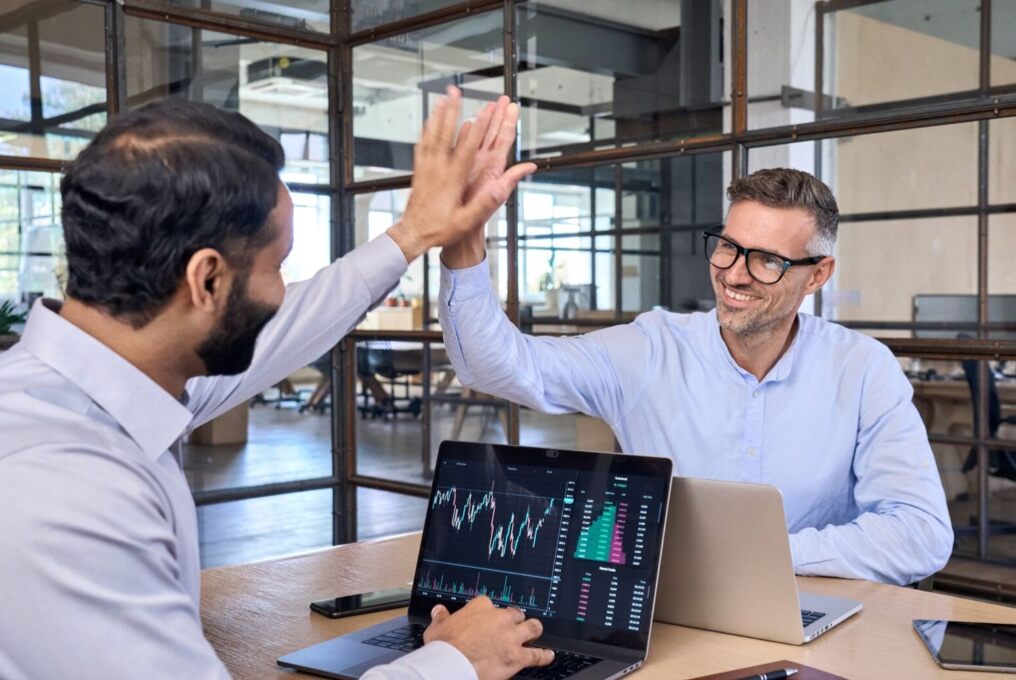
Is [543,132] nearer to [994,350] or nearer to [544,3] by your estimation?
[544,3]

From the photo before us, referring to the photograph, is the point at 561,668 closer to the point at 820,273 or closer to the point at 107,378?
the point at 107,378

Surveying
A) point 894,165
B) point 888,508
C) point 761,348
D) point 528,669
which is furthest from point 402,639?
point 894,165

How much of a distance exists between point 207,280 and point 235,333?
0.24 ft

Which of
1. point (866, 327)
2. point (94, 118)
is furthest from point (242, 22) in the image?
point (866, 327)

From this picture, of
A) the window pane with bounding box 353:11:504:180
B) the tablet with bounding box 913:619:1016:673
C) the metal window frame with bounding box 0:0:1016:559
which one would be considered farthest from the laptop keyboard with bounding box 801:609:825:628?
the window pane with bounding box 353:11:504:180

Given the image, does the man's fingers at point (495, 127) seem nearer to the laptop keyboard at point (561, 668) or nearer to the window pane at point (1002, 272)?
the laptop keyboard at point (561, 668)

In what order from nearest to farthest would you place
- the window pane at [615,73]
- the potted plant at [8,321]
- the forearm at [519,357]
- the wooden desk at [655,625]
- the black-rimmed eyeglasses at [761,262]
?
the wooden desk at [655,625], the forearm at [519,357], the black-rimmed eyeglasses at [761,262], the window pane at [615,73], the potted plant at [8,321]

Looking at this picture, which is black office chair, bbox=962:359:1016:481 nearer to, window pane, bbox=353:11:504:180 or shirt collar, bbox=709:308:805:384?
shirt collar, bbox=709:308:805:384

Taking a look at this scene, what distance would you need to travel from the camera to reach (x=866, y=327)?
300cm

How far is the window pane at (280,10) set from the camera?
13.2 feet

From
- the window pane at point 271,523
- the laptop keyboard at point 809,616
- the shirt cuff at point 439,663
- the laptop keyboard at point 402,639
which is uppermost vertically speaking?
the shirt cuff at point 439,663

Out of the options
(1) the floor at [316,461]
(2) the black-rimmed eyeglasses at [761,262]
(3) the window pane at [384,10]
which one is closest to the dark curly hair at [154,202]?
(2) the black-rimmed eyeglasses at [761,262]

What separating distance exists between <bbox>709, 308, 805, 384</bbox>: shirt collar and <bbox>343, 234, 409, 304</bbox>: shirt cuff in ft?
3.12

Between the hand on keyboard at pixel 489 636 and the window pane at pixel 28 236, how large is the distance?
8.87 feet
